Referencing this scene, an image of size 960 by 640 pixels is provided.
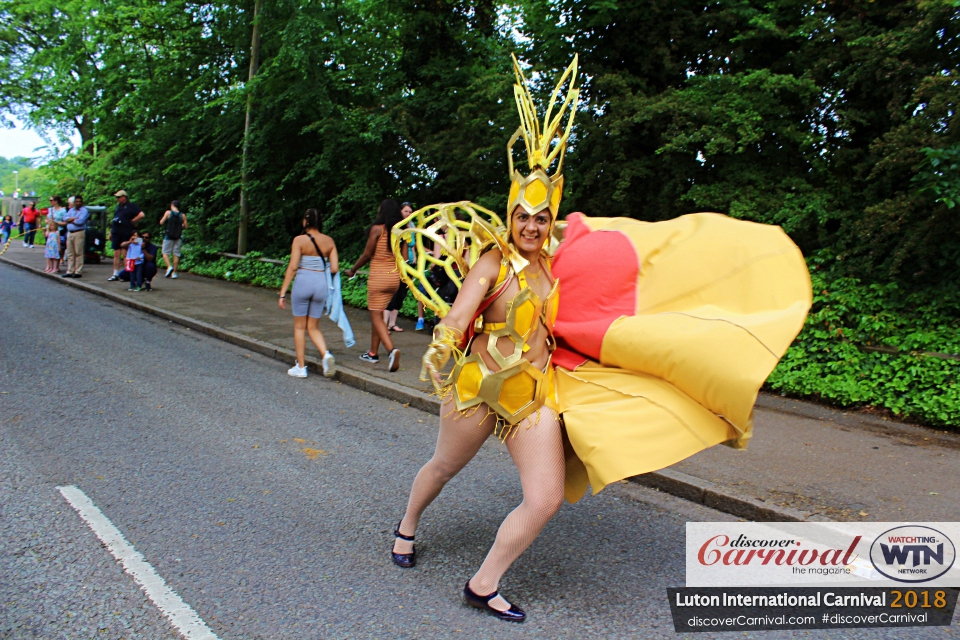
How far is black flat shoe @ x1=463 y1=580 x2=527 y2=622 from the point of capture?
3578 millimetres

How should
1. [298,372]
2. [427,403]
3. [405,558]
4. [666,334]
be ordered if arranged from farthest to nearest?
[298,372], [427,403], [405,558], [666,334]

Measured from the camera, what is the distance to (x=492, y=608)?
3.60m

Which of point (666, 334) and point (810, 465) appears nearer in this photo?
point (666, 334)

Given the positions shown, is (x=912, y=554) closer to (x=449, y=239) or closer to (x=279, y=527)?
(x=449, y=239)

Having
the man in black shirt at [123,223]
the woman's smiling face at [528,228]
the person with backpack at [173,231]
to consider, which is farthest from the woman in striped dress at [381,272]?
the person with backpack at [173,231]

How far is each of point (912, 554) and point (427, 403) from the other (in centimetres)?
461

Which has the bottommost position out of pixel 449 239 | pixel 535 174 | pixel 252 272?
pixel 252 272

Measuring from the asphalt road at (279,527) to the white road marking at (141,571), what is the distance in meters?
0.05

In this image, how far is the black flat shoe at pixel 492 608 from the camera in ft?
11.7

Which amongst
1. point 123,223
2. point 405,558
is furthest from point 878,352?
point 123,223

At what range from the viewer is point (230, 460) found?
5773 mm

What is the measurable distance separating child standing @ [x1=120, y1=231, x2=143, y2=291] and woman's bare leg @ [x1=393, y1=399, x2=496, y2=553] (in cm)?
1406

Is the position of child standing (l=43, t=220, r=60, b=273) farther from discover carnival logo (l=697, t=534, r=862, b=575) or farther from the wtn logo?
the wtn logo

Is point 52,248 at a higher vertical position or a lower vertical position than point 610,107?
lower
